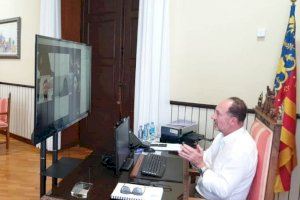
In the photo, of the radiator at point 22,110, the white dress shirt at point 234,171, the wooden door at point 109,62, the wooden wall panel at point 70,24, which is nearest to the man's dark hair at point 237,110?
the white dress shirt at point 234,171

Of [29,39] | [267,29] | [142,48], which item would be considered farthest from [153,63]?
[29,39]

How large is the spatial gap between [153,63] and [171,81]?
28 centimetres

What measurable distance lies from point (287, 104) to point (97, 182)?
1724mm

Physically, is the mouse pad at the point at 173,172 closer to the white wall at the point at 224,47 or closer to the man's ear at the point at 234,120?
the man's ear at the point at 234,120

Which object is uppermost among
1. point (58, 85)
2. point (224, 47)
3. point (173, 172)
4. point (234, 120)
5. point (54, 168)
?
point (224, 47)

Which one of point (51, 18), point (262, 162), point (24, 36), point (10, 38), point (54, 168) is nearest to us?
point (262, 162)

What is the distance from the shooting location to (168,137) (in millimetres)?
2678

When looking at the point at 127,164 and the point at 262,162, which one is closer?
the point at 262,162

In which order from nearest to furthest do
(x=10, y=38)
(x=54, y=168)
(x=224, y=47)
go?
(x=54, y=168) → (x=224, y=47) → (x=10, y=38)

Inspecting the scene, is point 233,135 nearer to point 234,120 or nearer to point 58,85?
point 234,120

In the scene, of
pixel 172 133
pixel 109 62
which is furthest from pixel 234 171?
pixel 109 62

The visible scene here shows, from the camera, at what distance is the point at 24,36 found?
475cm

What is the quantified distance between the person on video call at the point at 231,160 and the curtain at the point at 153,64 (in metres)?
1.44

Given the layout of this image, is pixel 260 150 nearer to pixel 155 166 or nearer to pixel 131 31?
pixel 155 166
